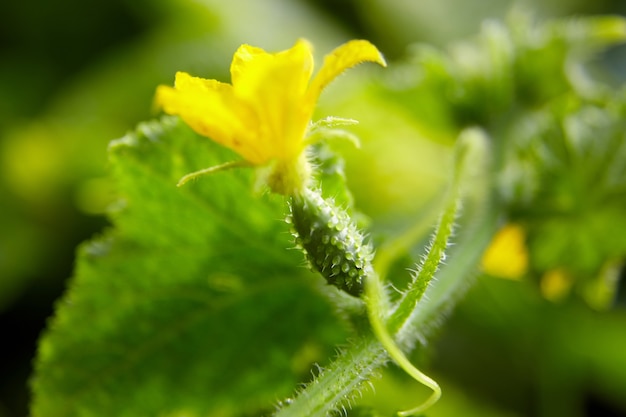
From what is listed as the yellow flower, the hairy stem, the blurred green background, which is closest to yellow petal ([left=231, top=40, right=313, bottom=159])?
the yellow flower

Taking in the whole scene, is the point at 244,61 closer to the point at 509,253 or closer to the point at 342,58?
the point at 342,58

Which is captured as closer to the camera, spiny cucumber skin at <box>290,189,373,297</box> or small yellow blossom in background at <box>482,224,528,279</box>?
spiny cucumber skin at <box>290,189,373,297</box>

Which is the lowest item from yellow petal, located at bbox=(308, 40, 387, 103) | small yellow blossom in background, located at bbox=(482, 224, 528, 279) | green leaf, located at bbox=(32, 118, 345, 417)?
green leaf, located at bbox=(32, 118, 345, 417)

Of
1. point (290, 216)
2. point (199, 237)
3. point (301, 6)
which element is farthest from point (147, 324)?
point (301, 6)

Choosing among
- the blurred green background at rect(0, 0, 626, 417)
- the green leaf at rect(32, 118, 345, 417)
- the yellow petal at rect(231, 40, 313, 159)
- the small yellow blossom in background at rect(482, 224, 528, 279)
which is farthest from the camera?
the blurred green background at rect(0, 0, 626, 417)

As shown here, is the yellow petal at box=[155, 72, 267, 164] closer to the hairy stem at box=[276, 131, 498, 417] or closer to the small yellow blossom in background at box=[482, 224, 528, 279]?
the hairy stem at box=[276, 131, 498, 417]

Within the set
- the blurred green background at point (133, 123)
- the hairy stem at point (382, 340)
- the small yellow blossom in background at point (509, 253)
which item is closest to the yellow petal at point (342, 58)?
the hairy stem at point (382, 340)
